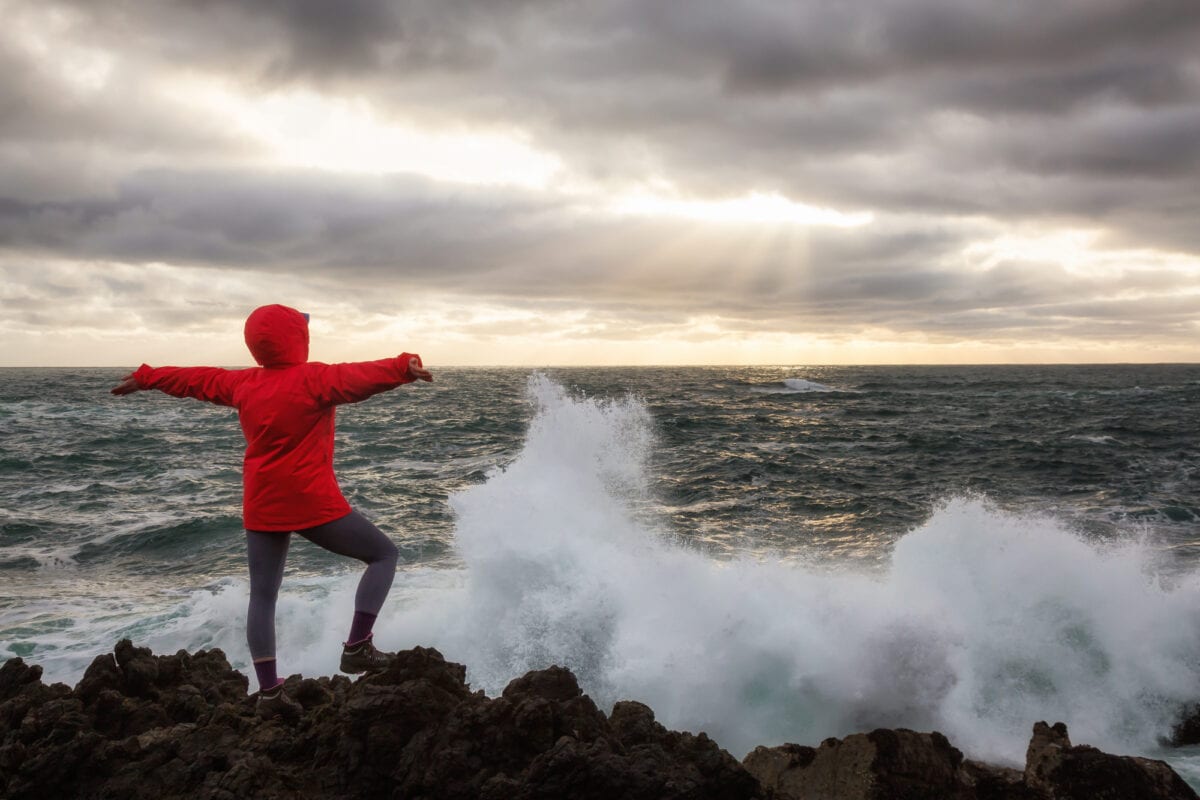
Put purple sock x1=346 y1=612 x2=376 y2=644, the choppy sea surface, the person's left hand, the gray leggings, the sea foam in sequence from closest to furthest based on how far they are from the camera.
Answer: the person's left hand, the gray leggings, purple sock x1=346 y1=612 x2=376 y2=644, the sea foam, the choppy sea surface

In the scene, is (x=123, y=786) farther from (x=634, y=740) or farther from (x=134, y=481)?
(x=134, y=481)

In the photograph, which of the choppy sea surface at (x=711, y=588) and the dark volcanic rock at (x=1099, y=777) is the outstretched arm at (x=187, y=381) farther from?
the dark volcanic rock at (x=1099, y=777)

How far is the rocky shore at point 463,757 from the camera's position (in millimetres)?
3184

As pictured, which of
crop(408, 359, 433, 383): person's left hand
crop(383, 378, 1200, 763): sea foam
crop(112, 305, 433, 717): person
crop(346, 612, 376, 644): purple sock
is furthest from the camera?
crop(383, 378, 1200, 763): sea foam

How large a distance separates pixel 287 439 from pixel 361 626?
95 cm

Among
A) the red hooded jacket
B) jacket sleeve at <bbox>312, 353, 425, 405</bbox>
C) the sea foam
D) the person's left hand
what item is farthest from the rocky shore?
the sea foam

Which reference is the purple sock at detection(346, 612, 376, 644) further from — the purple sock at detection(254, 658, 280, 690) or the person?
the purple sock at detection(254, 658, 280, 690)

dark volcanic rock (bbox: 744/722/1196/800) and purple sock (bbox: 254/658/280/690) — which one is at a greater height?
purple sock (bbox: 254/658/280/690)

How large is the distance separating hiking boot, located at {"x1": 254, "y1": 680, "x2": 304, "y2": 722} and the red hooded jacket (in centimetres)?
92

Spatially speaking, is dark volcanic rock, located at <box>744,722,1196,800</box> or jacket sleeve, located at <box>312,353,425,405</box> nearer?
jacket sleeve, located at <box>312,353,425,405</box>

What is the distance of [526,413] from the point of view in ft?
115

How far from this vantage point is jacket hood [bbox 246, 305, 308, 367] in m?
3.38

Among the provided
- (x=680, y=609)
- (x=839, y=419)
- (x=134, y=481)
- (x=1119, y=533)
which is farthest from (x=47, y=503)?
(x=839, y=419)

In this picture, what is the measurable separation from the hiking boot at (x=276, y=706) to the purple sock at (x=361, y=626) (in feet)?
1.56
